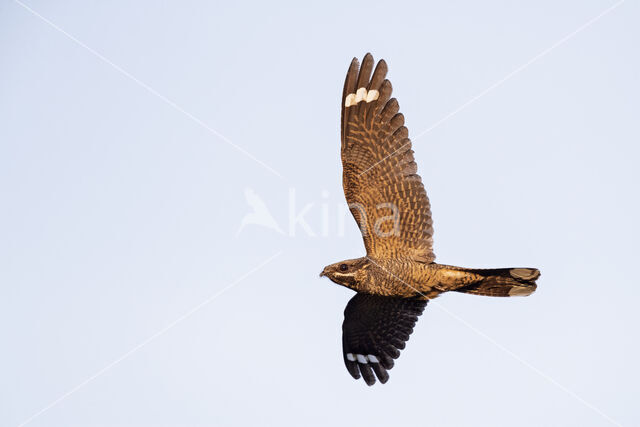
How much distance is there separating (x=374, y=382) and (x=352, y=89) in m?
3.72

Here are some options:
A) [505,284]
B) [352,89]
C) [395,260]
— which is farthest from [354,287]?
[352,89]

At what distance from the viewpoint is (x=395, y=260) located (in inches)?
343

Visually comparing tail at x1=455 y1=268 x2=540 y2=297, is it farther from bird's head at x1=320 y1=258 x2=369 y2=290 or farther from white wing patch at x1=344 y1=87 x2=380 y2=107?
white wing patch at x1=344 y1=87 x2=380 y2=107

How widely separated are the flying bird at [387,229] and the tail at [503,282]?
0.01 metres

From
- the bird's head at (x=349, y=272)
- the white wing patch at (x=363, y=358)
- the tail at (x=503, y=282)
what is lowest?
the white wing patch at (x=363, y=358)

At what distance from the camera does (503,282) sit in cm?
837

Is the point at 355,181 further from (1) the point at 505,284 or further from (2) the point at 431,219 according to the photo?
(1) the point at 505,284

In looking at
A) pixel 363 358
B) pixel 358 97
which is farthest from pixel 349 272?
pixel 358 97

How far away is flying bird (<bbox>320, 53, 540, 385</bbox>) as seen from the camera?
28.0 feet

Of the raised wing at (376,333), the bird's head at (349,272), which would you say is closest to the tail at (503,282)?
the raised wing at (376,333)

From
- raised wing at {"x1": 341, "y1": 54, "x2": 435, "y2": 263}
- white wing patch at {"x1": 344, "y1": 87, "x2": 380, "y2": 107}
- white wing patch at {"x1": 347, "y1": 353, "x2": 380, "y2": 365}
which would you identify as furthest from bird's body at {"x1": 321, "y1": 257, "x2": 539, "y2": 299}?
white wing patch at {"x1": 344, "y1": 87, "x2": 380, "y2": 107}

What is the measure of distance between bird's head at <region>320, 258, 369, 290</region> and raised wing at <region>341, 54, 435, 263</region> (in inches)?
10.2

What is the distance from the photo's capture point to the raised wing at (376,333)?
9.23m

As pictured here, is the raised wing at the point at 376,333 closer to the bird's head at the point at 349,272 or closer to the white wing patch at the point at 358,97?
the bird's head at the point at 349,272
